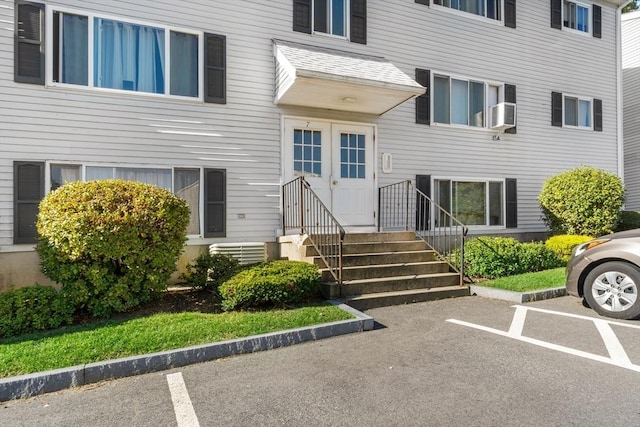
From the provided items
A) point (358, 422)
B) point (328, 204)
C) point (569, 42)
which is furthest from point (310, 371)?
point (569, 42)

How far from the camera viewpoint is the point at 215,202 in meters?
7.58

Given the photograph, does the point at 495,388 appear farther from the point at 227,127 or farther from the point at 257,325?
the point at 227,127

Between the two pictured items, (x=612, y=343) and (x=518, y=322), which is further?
(x=518, y=322)

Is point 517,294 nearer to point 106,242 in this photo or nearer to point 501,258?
point 501,258

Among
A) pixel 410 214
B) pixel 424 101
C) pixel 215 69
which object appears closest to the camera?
pixel 215 69

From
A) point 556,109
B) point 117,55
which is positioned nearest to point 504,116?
point 556,109

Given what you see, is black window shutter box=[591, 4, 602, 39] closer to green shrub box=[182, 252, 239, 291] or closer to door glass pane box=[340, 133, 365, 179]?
door glass pane box=[340, 133, 365, 179]

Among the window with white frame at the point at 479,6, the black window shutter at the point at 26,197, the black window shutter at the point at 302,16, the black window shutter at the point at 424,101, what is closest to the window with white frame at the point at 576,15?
the window with white frame at the point at 479,6

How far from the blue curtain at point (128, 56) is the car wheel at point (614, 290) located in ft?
24.9

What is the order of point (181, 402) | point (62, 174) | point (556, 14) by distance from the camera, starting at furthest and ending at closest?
point (556, 14)
point (62, 174)
point (181, 402)

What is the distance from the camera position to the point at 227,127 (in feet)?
25.6

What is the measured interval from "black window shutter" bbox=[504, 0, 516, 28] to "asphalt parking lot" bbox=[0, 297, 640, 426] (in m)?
8.60

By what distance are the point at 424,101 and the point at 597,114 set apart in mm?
6205

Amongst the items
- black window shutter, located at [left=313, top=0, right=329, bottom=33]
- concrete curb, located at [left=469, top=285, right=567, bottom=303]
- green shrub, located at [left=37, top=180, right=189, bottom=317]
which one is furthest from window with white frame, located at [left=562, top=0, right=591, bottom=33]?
green shrub, located at [left=37, top=180, right=189, bottom=317]
